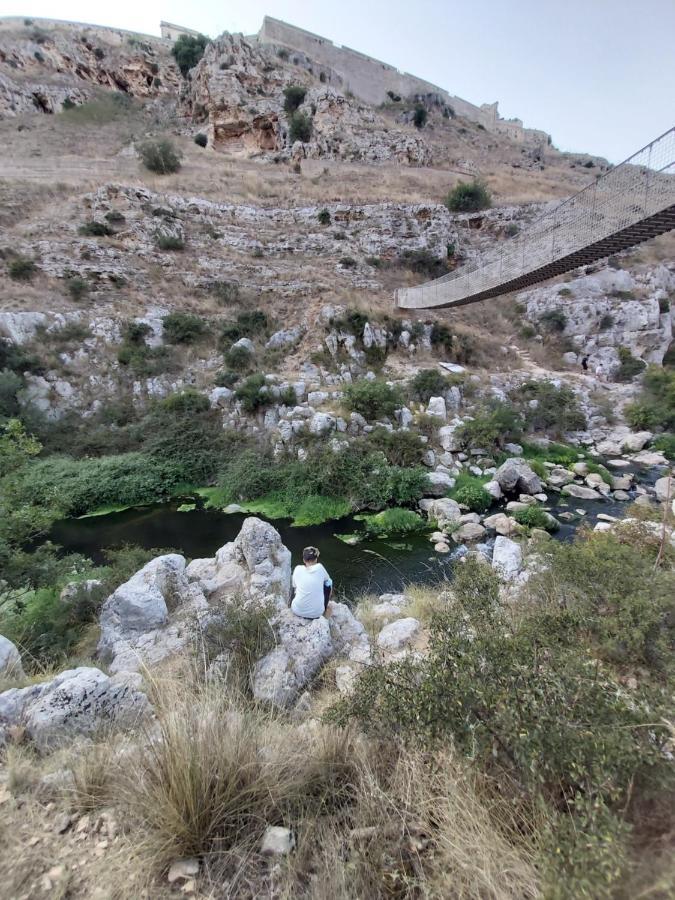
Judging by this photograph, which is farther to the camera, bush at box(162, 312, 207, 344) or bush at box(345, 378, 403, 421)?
bush at box(162, 312, 207, 344)

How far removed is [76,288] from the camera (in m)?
14.1

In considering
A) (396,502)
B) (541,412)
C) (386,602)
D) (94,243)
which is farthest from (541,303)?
(94,243)

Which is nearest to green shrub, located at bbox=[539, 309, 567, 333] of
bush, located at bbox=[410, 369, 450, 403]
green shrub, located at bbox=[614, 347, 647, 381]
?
green shrub, located at bbox=[614, 347, 647, 381]

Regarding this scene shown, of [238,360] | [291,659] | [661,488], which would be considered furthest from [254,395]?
[661,488]

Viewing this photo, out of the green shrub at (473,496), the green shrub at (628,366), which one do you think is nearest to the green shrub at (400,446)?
the green shrub at (473,496)

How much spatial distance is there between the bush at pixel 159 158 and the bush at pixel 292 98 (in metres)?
10.4

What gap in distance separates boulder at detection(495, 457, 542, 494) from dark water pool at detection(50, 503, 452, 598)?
9.26ft

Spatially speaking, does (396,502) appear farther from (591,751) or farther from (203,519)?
(591,751)

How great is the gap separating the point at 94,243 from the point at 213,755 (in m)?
20.2

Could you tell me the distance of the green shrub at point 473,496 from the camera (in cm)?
835

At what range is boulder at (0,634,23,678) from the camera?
266cm

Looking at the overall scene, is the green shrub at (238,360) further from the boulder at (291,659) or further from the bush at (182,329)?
the boulder at (291,659)

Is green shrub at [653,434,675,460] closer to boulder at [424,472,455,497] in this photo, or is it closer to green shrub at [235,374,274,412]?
boulder at [424,472,455,497]

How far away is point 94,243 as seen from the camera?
15922 millimetres
